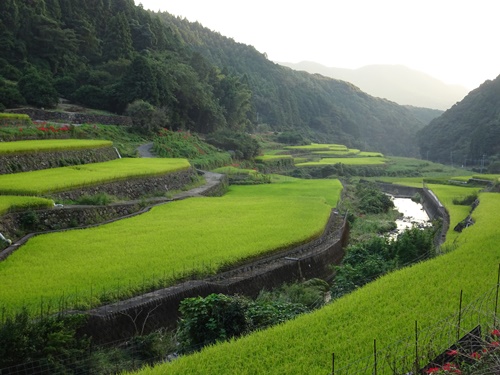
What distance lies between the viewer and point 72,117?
30.9m

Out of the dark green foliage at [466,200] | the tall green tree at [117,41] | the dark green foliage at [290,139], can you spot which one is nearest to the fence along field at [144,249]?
the dark green foliage at [466,200]

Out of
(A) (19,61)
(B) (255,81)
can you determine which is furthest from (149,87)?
(B) (255,81)

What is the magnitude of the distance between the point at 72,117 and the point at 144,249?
70.1ft

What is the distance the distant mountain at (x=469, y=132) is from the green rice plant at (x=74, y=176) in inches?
2026

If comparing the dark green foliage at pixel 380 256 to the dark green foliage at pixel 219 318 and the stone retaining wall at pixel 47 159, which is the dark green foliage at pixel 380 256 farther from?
the stone retaining wall at pixel 47 159

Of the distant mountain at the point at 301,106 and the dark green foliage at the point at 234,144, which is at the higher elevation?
the distant mountain at the point at 301,106

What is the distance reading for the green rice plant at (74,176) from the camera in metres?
15.4

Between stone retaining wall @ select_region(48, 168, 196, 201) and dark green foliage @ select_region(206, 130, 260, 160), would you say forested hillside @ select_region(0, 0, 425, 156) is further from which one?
stone retaining wall @ select_region(48, 168, 196, 201)

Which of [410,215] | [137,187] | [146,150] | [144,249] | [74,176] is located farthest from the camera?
[146,150]

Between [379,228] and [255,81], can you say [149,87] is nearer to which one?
[379,228]

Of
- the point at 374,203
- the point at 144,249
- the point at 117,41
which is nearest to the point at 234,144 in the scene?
the point at 117,41

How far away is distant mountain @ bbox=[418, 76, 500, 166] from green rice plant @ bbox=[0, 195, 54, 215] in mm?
58461

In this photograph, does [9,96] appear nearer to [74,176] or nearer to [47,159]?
[47,159]

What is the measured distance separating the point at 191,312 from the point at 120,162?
17102 mm
